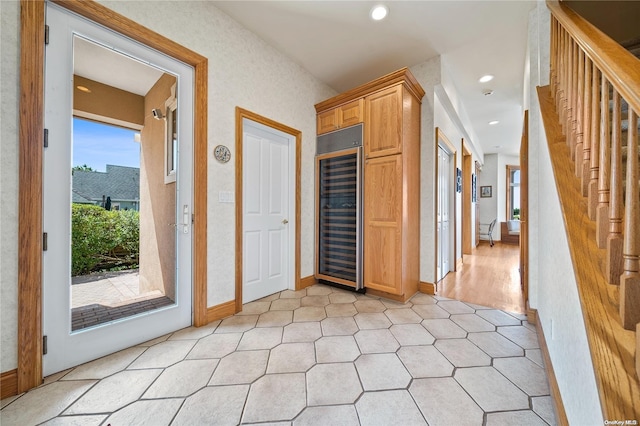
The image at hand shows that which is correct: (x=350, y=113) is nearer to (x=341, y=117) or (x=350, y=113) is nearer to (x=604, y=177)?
(x=341, y=117)

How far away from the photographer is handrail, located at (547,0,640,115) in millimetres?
574

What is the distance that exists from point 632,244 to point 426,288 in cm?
250

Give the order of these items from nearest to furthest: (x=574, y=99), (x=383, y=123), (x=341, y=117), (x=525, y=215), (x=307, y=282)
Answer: (x=574, y=99) → (x=383, y=123) → (x=525, y=215) → (x=341, y=117) → (x=307, y=282)

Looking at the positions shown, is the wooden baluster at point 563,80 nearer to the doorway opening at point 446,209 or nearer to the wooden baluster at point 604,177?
the wooden baluster at point 604,177

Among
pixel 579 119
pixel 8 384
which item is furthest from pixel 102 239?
pixel 579 119

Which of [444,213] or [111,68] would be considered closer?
[111,68]

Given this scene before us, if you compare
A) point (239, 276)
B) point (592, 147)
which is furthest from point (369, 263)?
point (592, 147)

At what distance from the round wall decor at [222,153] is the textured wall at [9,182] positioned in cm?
116

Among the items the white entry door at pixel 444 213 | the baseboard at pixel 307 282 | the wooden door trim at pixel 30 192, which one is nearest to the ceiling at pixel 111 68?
the wooden door trim at pixel 30 192

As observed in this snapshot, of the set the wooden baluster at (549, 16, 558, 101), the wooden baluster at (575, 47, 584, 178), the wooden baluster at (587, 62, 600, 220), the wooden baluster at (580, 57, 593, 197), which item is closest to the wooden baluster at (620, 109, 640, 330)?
the wooden baluster at (587, 62, 600, 220)

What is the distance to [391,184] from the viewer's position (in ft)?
8.67

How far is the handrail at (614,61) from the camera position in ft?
1.88

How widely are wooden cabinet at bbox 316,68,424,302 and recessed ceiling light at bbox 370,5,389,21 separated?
52 centimetres

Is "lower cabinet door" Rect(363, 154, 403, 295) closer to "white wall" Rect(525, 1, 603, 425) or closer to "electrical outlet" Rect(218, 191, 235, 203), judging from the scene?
"white wall" Rect(525, 1, 603, 425)
